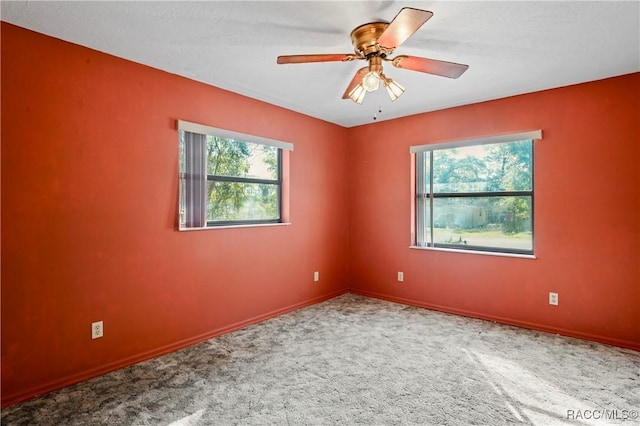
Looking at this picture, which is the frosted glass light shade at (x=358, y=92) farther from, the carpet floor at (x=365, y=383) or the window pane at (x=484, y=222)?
the window pane at (x=484, y=222)

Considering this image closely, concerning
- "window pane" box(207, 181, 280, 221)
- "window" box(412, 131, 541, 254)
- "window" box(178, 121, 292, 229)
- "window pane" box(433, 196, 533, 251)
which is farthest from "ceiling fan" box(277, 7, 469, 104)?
"window pane" box(433, 196, 533, 251)

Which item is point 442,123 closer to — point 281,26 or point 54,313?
point 281,26

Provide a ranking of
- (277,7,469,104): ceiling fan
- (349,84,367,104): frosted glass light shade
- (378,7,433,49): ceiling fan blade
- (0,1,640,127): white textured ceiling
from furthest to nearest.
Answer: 1. (349,84,367,104): frosted glass light shade
2. (277,7,469,104): ceiling fan
3. (0,1,640,127): white textured ceiling
4. (378,7,433,49): ceiling fan blade

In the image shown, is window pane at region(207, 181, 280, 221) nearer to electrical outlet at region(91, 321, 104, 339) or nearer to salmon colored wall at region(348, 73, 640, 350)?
electrical outlet at region(91, 321, 104, 339)

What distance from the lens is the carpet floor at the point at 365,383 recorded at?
200cm

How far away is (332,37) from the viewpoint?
234 cm

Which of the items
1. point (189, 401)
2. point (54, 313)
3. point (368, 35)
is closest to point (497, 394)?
point (189, 401)

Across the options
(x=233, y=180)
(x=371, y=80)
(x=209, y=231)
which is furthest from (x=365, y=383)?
(x=233, y=180)

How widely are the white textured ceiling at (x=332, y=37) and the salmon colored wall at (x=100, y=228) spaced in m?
0.23

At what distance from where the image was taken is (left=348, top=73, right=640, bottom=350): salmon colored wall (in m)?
2.97

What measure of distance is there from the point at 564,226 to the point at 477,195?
89 centimetres

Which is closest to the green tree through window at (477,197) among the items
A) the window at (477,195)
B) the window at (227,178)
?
the window at (477,195)

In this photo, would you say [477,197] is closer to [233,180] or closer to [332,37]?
[332,37]

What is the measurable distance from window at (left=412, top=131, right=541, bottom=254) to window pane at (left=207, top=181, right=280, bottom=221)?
181cm
